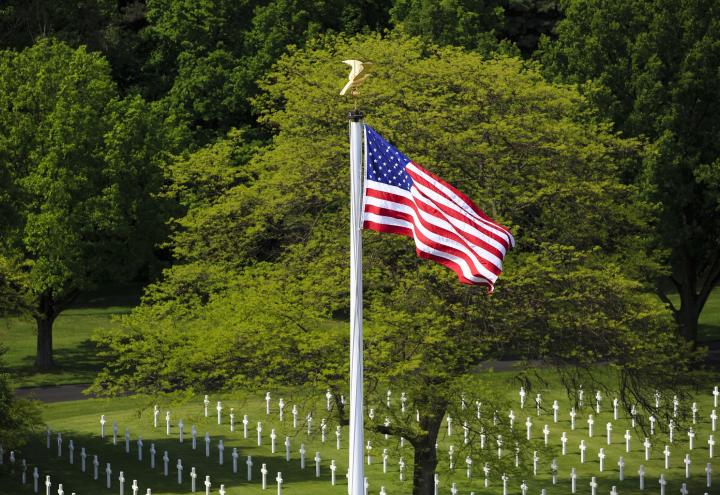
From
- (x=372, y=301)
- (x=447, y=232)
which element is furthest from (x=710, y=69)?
(x=447, y=232)

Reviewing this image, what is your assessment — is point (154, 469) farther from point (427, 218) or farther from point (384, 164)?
point (427, 218)

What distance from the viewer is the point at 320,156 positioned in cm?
3541

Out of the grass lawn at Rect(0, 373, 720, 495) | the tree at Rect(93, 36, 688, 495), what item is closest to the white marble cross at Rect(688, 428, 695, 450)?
the grass lawn at Rect(0, 373, 720, 495)

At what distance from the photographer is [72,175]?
2254 inches

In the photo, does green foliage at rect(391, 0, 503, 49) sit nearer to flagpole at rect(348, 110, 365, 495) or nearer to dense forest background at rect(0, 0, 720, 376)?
dense forest background at rect(0, 0, 720, 376)

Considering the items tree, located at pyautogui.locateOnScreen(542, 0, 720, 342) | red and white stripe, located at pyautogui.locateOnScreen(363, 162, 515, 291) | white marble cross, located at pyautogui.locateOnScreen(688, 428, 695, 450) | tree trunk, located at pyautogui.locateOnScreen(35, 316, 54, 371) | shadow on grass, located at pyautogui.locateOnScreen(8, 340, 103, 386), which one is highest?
tree, located at pyautogui.locateOnScreen(542, 0, 720, 342)

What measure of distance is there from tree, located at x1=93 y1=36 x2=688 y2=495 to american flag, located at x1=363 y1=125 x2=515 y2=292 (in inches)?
373

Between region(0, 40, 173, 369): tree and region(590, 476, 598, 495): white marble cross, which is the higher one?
region(0, 40, 173, 369): tree

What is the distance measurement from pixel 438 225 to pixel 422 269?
11.5m

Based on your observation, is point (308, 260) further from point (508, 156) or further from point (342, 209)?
point (508, 156)

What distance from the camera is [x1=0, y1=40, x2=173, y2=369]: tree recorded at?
56625mm

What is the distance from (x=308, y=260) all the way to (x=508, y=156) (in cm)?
494

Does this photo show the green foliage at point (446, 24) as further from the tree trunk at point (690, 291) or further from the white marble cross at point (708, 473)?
the white marble cross at point (708, 473)

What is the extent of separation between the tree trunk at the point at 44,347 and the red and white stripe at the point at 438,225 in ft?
125
